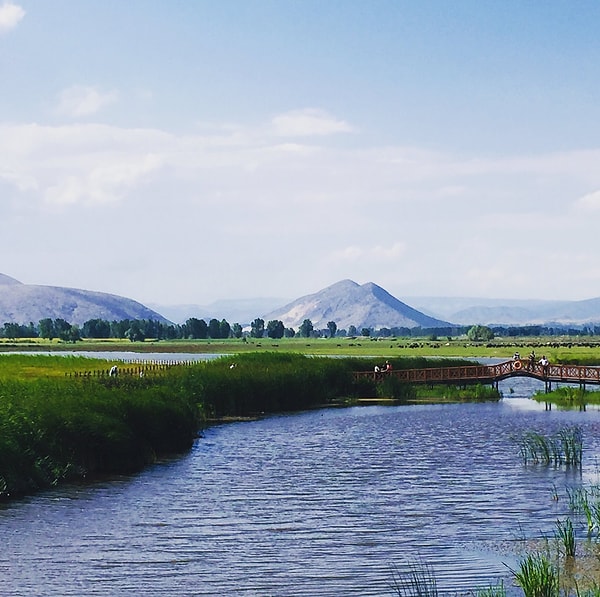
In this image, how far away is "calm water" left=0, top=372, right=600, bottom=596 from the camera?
2014cm

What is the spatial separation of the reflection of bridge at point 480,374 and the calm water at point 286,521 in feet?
108

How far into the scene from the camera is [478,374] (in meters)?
78.7

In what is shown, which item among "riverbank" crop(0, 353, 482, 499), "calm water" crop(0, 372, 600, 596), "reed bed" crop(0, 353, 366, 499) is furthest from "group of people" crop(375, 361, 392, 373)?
"calm water" crop(0, 372, 600, 596)

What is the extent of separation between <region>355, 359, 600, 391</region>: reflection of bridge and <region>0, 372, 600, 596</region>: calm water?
3286 cm

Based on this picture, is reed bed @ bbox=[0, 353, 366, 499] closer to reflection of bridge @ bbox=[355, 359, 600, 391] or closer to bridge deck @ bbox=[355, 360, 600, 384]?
reflection of bridge @ bbox=[355, 359, 600, 391]

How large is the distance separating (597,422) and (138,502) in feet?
104

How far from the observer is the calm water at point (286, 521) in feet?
66.1

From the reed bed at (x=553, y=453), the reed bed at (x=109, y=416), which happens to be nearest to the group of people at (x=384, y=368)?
the reed bed at (x=109, y=416)

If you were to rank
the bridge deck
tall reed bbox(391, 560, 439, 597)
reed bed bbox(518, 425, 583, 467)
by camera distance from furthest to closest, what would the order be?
the bridge deck < reed bed bbox(518, 425, 583, 467) < tall reed bbox(391, 560, 439, 597)

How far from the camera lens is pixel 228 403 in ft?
184

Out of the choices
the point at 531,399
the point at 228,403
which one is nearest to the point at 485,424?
the point at 228,403

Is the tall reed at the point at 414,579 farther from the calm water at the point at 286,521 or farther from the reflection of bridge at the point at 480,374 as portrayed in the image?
the reflection of bridge at the point at 480,374

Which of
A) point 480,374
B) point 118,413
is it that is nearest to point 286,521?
point 118,413

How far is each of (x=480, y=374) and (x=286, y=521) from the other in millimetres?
54750
